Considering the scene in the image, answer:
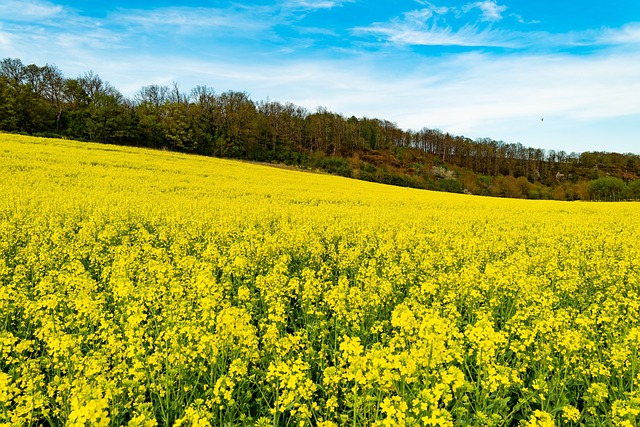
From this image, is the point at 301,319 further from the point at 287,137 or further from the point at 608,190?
the point at 608,190

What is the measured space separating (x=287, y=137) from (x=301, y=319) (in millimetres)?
78250

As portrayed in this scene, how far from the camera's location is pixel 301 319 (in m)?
5.62

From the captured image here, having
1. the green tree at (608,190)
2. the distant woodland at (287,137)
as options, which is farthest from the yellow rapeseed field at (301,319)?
the green tree at (608,190)

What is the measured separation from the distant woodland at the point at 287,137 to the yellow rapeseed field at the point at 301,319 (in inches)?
1713

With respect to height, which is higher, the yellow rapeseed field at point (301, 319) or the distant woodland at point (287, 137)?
the distant woodland at point (287, 137)

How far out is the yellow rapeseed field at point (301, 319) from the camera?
9.68 ft

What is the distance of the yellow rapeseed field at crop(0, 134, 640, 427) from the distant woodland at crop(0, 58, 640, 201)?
43.5 metres

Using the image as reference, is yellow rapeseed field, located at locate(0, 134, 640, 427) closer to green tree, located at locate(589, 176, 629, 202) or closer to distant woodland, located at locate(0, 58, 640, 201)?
distant woodland, located at locate(0, 58, 640, 201)

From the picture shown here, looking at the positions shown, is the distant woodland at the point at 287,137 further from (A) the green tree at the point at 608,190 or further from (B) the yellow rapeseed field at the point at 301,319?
(B) the yellow rapeseed field at the point at 301,319

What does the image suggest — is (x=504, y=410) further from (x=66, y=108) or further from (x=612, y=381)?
(x=66, y=108)

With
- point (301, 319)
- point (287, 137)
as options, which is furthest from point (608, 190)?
point (301, 319)

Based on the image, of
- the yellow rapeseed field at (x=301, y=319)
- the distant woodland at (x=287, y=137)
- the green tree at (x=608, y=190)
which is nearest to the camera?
the yellow rapeseed field at (x=301, y=319)

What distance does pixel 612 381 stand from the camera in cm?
392

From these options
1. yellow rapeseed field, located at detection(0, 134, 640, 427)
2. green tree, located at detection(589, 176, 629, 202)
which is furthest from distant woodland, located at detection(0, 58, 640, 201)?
yellow rapeseed field, located at detection(0, 134, 640, 427)
